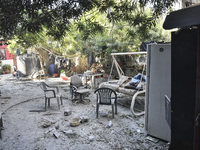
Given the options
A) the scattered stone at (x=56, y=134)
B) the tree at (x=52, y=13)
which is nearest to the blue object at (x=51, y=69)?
the tree at (x=52, y=13)

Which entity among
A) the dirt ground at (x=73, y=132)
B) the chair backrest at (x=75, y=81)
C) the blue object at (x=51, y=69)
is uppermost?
the blue object at (x=51, y=69)

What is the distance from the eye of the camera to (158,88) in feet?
11.3

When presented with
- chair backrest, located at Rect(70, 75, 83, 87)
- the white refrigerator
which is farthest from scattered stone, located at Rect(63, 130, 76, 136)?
chair backrest, located at Rect(70, 75, 83, 87)

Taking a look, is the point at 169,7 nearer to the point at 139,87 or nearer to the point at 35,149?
the point at 139,87

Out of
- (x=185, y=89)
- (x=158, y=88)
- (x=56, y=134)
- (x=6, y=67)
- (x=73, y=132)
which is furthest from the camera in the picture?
(x=6, y=67)

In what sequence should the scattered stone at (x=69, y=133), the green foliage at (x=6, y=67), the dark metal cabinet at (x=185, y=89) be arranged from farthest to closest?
the green foliage at (x=6, y=67) < the scattered stone at (x=69, y=133) < the dark metal cabinet at (x=185, y=89)

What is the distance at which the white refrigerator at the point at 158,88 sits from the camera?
329cm

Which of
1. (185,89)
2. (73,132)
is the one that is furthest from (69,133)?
(185,89)

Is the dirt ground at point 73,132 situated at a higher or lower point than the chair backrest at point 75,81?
lower

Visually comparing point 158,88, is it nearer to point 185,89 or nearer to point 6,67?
point 185,89

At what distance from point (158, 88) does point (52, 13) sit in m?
2.87

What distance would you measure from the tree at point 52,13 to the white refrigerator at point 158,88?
118 cm

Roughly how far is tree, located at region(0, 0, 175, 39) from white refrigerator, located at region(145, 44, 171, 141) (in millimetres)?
1181

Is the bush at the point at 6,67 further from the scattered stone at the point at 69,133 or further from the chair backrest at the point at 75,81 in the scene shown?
the scattered stone at the point at 69,133
